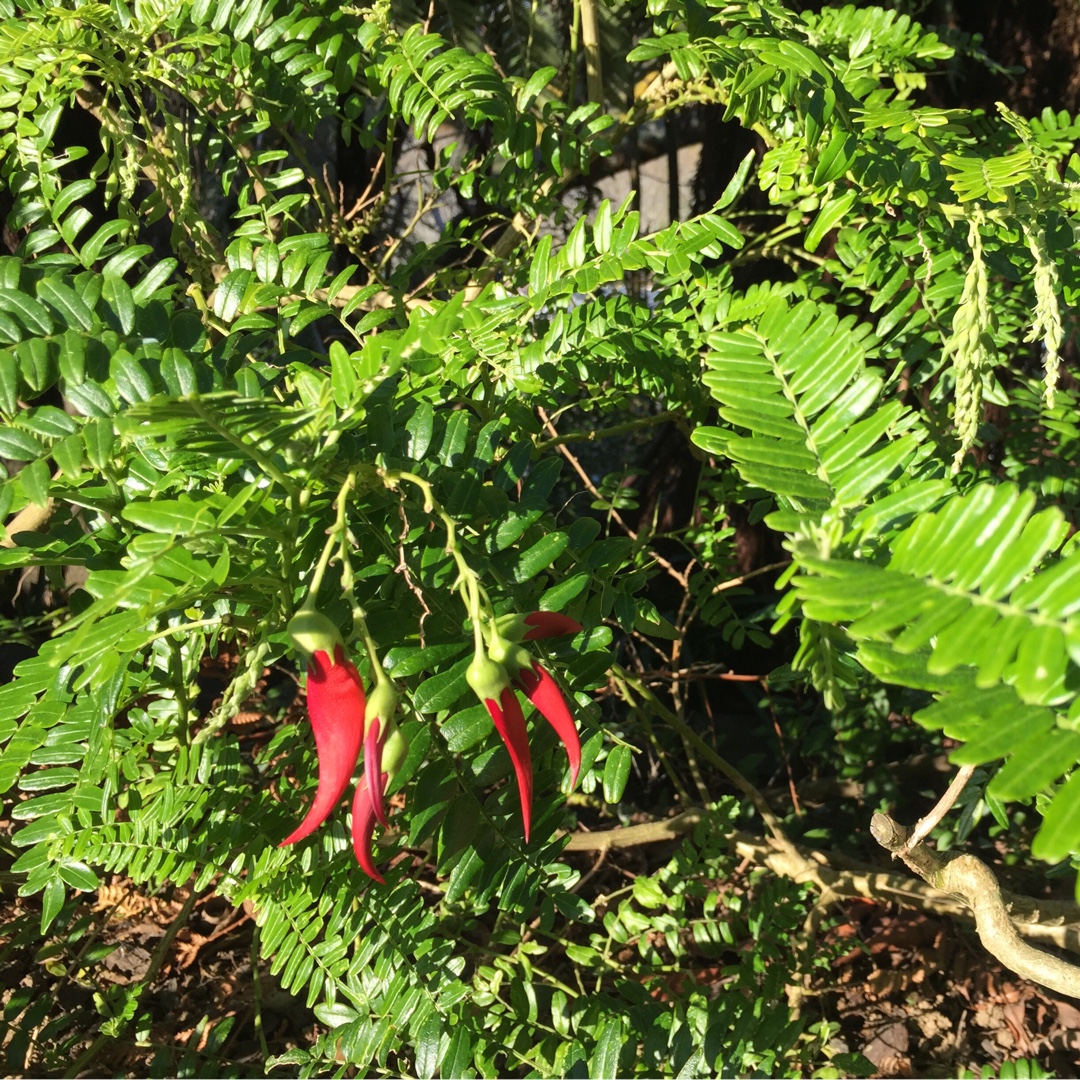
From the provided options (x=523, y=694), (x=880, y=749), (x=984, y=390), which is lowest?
(x=880, y=749)

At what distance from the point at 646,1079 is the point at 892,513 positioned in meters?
0.59

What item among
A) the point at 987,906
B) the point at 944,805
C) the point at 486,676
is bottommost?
the point at 987,906

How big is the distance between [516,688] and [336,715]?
0.40 feet

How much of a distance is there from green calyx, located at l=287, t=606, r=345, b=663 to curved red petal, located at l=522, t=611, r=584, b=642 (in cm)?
14

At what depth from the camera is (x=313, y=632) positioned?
52 centimetres

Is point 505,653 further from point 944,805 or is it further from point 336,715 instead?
point 944,805

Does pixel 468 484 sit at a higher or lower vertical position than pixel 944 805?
higher

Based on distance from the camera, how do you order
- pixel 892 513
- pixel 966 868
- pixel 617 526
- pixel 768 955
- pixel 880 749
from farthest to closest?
1. pixel 617 526
2. pixel 880 749
3. pixel 768 955
4. pixel 966 868
5. pixel 892 513

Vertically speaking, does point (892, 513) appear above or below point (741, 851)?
above

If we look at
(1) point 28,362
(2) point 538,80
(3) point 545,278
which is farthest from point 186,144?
(1) point 28,362

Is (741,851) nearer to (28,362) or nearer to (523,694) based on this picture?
(523,694)

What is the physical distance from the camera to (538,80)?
3.49ft

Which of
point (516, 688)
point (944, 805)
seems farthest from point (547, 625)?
point (944, 805)

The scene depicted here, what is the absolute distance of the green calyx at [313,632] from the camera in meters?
0.52
